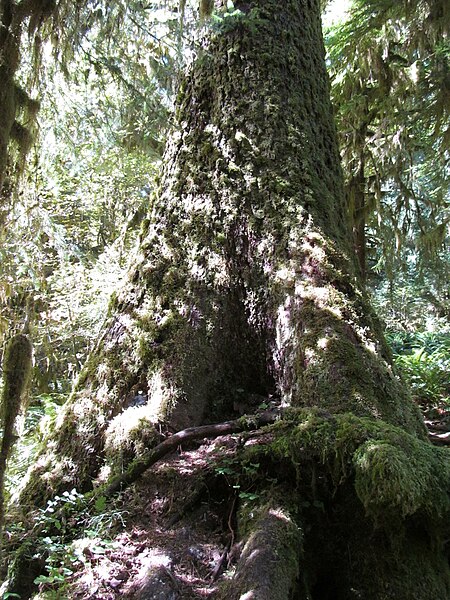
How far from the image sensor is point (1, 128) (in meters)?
→ 3.23

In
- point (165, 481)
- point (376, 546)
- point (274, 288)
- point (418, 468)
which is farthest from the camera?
point (274, 288)

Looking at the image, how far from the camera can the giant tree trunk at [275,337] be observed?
249 cm

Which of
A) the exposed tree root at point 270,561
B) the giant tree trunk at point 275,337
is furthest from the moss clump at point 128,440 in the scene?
the exposed tree root at point 270,561

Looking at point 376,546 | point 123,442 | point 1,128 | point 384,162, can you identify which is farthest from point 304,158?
point 384,162

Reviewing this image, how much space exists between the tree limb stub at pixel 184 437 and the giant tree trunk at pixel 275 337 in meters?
0.20

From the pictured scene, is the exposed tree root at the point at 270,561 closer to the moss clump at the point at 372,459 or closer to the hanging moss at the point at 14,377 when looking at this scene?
the moss clump at the point at 372,459

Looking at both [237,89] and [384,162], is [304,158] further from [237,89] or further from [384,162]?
[384,162]

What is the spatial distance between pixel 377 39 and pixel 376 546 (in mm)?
8606

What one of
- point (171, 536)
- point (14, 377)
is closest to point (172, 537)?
A: point (171, 536)

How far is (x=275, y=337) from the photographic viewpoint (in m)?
3.57

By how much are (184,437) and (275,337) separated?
955 millimetres

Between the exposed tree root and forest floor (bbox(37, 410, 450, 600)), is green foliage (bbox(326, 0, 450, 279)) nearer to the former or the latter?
forest floor (bbox(37, 410, 450, 600))

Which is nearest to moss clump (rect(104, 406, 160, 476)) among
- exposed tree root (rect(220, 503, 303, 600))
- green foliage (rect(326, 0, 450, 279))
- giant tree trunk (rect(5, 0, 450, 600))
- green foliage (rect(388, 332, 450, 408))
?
giant tree trunk (rect(5, 0, 450, 600))

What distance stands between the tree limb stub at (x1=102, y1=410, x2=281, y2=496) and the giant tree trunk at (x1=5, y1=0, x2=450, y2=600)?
0.65 ft
